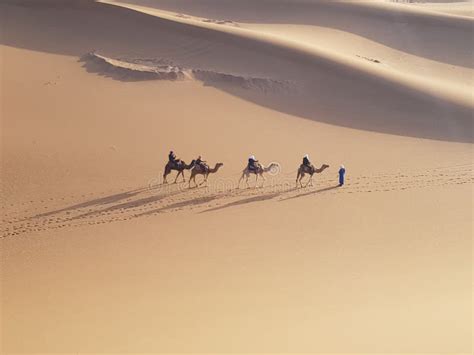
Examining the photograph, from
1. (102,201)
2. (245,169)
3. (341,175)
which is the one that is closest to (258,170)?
(245,169)

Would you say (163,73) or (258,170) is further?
(163,73)

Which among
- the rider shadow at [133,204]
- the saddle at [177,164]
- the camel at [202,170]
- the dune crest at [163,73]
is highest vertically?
the dune crest at [163,73]

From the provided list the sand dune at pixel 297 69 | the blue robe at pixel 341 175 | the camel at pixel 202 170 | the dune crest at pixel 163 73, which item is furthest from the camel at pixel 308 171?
the dune crest at pixel 163 73

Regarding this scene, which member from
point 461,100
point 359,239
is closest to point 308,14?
point 461,100

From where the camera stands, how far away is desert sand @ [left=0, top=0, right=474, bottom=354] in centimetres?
709

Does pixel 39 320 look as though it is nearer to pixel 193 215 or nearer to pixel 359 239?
pixel 193 215

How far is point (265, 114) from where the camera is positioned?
16.4 meters

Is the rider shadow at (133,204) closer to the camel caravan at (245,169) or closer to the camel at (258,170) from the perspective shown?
the camel caravan at (245,169)

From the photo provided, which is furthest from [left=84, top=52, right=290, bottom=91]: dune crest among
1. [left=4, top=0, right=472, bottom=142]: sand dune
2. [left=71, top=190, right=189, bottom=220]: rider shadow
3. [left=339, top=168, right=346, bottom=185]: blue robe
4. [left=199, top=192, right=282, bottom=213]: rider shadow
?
[left=71, top=190, right=189, bottom=220]: rider shadow

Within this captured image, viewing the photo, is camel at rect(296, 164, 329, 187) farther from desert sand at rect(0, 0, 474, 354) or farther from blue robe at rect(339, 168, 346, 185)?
blue robe at rect(339, 168, 346, 185)

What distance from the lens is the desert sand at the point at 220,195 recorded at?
709cm

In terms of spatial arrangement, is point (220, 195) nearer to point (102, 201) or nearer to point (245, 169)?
point (245, 169)

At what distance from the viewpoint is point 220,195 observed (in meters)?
12.1

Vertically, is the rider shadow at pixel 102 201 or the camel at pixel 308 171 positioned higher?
the camel at pixel 308 171
